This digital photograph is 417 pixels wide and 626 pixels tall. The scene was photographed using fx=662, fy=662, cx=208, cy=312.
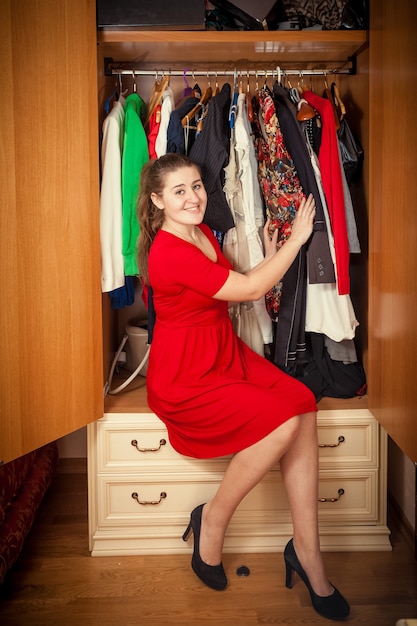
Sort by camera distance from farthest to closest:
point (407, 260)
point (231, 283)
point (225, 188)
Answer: point (225, 188) < point (231, 283) < point (407, 260)

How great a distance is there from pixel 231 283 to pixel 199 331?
23 cm

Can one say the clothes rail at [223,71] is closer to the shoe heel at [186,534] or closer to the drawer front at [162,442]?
the drawer front at [162,442]

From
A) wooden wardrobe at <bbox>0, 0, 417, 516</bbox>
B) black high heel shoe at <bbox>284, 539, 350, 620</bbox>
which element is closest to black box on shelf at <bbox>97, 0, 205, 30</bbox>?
wooden wardrobe at <bbox>0, 0, 417, 516</bbox>

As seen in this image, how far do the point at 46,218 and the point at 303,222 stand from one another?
87cm

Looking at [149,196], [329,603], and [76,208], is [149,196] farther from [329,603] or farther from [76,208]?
[329,603]

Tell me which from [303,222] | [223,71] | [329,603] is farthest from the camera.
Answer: [223,71]

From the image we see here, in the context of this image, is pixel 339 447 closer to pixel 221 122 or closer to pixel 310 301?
pixel 310 301

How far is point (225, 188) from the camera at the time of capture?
2.46 meters

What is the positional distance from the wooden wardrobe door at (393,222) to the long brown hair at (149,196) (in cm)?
66

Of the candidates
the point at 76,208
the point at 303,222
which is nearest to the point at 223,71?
the point at 303,222

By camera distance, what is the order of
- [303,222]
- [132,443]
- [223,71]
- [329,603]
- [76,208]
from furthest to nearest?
[223,71] < [132,443] < [303,222] < [76,208] < [329,603]

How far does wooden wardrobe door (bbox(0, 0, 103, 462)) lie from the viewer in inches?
78.7

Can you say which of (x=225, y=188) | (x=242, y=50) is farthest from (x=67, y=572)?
(x=242, y=50)

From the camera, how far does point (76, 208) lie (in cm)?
216
